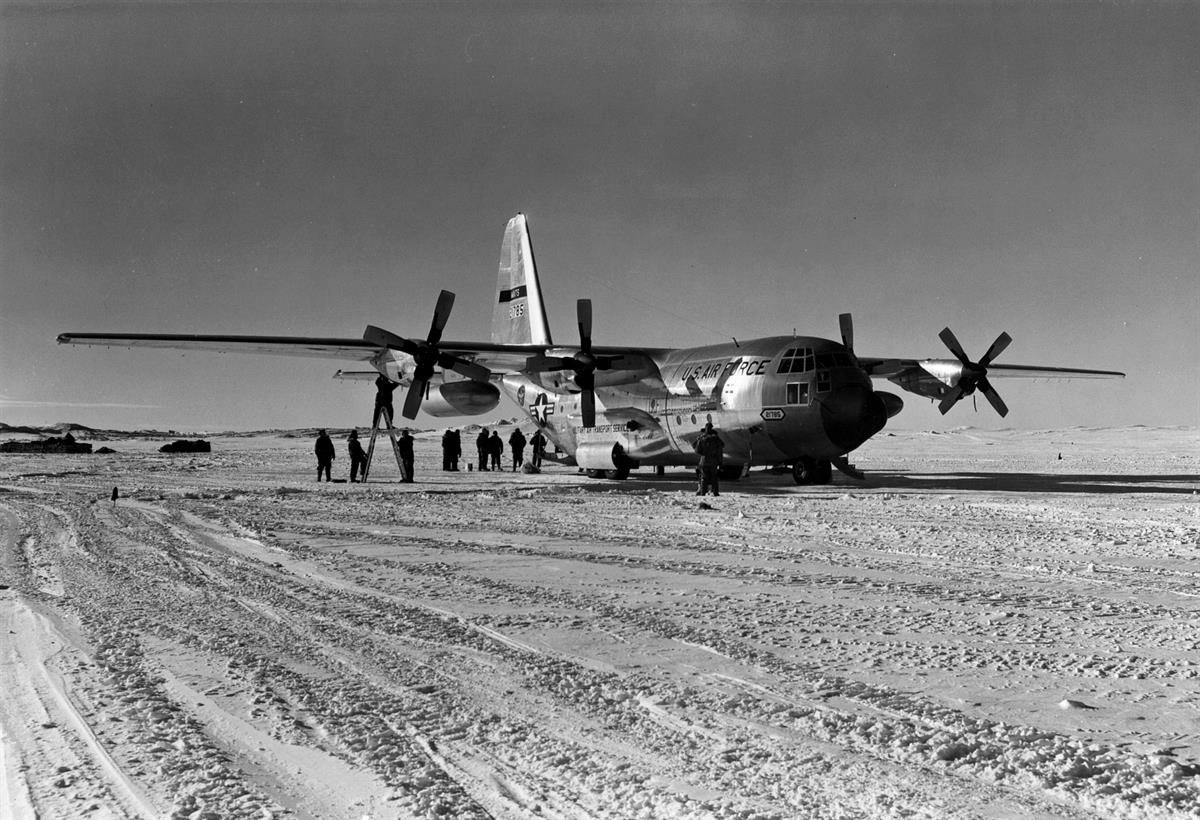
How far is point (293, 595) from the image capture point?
22.1ft

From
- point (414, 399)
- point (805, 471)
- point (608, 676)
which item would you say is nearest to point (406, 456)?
point (414, 399)

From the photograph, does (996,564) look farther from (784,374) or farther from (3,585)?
(784,374)

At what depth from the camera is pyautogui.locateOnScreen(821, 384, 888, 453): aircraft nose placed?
1762 centimetres

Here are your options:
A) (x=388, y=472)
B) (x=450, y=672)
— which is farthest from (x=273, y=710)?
(x=388, y=472)

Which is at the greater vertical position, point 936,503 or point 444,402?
point 444,402

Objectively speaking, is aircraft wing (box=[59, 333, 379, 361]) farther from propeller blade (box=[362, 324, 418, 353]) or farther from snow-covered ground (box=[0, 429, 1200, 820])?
snow-covered ground (box=[0, 429, 1200, 820])

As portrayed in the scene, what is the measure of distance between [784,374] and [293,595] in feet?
43.8

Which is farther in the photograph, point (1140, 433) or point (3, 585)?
point (1140, 433)

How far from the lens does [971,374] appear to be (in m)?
22.3

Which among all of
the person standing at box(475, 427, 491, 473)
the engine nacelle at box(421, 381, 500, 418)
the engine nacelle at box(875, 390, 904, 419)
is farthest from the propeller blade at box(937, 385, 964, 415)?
the person standing at box(475, 427, 491, 473)

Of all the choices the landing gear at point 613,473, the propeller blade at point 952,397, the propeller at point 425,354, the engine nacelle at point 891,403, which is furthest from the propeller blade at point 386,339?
the propeller blade at point 952,397

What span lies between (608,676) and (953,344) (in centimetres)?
2073

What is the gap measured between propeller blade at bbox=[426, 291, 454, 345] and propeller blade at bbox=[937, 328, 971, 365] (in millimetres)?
12679

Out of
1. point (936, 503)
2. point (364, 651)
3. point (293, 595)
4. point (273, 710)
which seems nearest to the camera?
point (273, 710)
